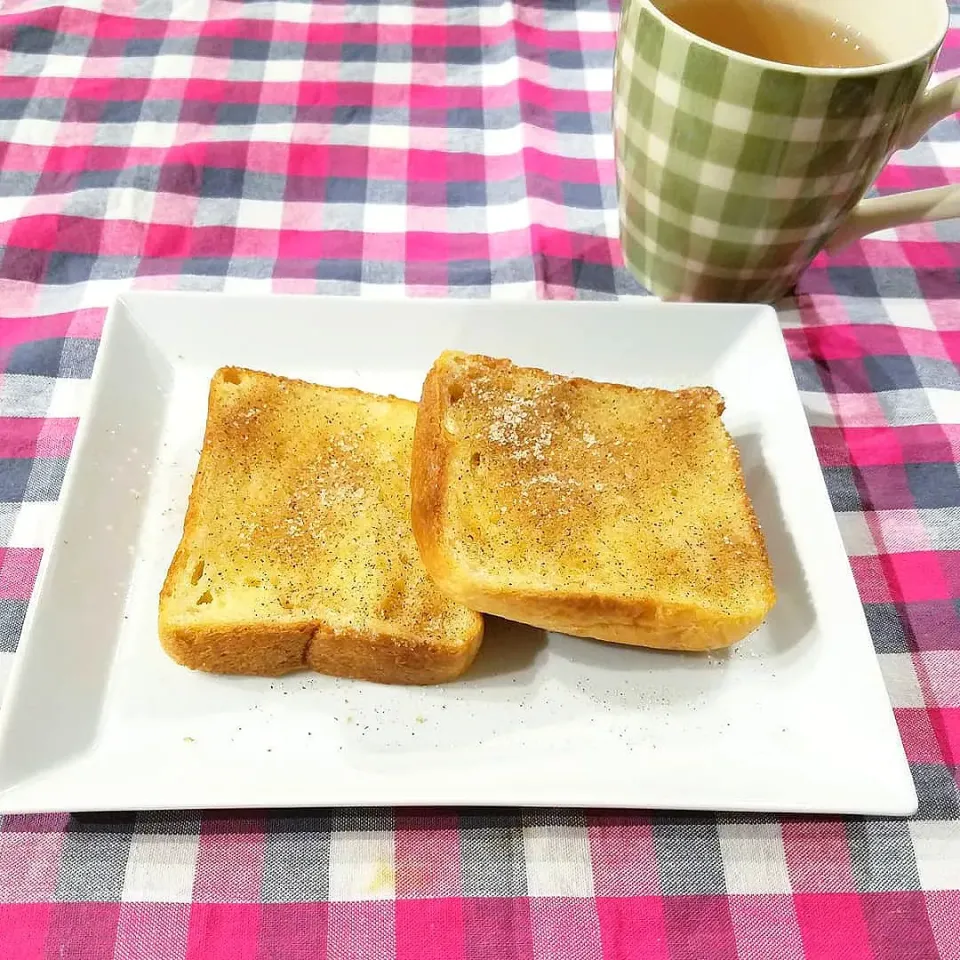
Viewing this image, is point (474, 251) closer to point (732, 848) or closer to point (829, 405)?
point (829, 405)

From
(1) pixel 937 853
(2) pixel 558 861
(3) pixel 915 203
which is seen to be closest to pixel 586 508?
(2) pixel 558 861

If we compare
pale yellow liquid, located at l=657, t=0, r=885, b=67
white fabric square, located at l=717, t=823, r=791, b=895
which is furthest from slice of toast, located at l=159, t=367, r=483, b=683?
pale yellow liquid, located at l=657, t=0, r=885, b=67

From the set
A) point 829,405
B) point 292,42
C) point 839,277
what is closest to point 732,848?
point 829,405

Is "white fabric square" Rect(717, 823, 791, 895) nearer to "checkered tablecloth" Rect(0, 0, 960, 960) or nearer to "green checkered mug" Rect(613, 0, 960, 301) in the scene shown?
"checkered tablecloth" Rect(0, 0, 960, 960)

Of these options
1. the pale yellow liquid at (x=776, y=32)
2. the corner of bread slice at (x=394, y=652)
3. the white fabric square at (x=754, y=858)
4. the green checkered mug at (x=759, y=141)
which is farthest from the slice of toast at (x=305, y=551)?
the pale yellow liquid at (x=776, y=32)

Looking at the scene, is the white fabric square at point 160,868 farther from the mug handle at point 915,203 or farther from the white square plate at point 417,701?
the mug handle at point 915,203

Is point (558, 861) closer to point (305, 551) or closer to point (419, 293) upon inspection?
point (305, 551)
